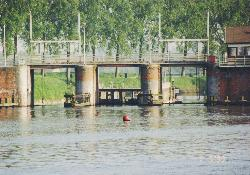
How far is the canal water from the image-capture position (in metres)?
71.0

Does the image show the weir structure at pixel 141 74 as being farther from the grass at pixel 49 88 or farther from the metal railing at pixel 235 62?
the grass at pixel 49 88

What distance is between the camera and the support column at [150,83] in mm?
155500

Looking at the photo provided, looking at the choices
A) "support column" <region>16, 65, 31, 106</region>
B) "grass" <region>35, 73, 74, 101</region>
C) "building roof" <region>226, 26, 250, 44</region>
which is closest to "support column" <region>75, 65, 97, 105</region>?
"support column" <region>16, 65, 31, 106</region>

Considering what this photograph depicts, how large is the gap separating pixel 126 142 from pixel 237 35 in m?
64.4

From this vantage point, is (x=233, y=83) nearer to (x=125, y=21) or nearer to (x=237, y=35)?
(x=237, y=35)

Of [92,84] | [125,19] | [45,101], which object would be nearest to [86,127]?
[92,84]

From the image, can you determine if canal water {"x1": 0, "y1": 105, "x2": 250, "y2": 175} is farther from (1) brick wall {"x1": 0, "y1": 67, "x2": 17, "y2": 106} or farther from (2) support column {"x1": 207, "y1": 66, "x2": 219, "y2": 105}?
(1) brick wall {"x1": 0, "y1": 67, "x2": 17, "y2": 106}

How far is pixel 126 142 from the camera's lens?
89.1 m

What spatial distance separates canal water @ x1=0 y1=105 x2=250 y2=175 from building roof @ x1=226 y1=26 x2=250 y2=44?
1636cm

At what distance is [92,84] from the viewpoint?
157m

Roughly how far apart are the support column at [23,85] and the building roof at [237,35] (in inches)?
1164

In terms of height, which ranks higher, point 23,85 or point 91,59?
point 91,59

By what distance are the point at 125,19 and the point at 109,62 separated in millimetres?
41915

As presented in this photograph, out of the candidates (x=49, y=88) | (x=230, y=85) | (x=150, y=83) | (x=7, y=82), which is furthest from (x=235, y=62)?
(x=49, y=88)
